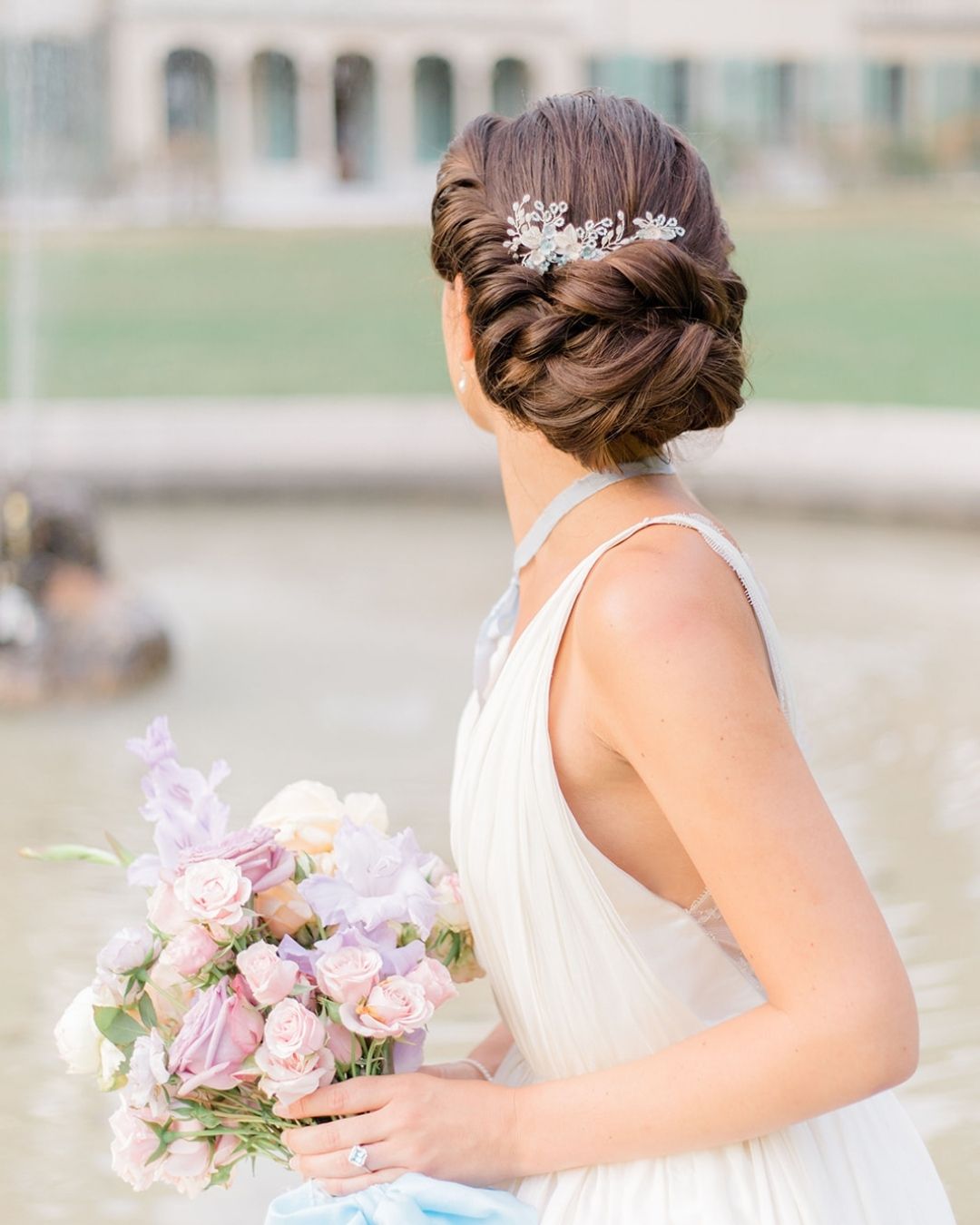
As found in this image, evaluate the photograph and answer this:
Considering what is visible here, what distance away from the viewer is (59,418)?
38.2 feet

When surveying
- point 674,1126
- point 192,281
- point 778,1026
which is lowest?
point 192,281

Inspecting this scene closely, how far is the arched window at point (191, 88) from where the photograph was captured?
148ft

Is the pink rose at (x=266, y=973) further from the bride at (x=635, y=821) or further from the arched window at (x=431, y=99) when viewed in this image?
the arched window at (x=431, y=99)

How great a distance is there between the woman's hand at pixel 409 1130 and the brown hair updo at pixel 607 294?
0.70m

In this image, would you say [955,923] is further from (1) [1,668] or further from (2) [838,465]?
(2) [838,465]

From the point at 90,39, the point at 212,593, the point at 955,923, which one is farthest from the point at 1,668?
the point at 90,39

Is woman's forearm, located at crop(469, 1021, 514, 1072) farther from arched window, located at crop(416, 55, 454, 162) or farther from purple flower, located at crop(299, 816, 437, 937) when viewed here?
arched window, located at crop(416, 55, 454, 162)

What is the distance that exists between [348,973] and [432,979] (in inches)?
4.0

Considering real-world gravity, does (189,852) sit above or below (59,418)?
above

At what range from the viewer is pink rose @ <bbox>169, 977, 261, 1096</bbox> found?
68.6 inches

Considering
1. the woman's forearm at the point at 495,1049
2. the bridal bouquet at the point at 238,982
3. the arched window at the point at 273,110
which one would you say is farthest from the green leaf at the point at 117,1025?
the arched window at the point at 273,110

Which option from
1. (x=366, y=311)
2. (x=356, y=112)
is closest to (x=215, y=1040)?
(x=366, y=311)

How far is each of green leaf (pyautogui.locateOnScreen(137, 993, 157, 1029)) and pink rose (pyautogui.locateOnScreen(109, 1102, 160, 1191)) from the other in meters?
0.09

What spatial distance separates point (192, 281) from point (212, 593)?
20.2 metres
